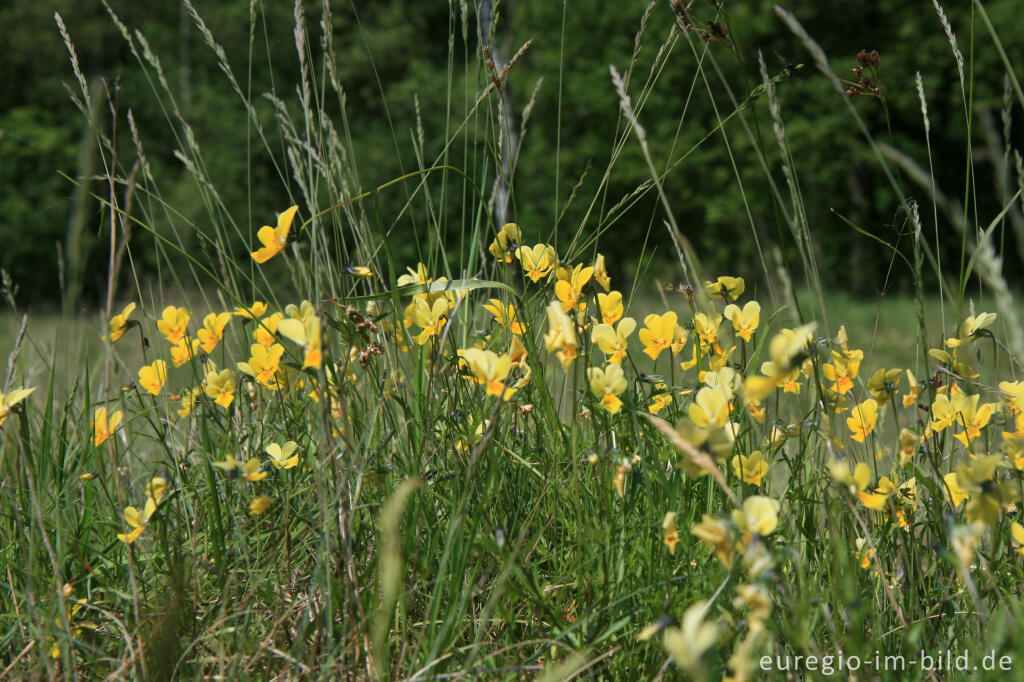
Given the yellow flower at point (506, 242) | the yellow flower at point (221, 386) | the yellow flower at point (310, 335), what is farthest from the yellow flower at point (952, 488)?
the yellow flower at point (221, 386)

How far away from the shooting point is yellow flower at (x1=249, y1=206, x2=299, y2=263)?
3.12 feet

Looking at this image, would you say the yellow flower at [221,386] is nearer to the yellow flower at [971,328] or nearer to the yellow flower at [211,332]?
the yellow flower at [211,332]

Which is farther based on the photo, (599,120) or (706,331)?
(599,120)

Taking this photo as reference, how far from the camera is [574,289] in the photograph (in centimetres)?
128

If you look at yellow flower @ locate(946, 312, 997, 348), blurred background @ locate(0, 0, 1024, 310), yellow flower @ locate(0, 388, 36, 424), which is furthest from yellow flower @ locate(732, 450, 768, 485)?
blurred background @ locate(0, 0, 1024, 310)

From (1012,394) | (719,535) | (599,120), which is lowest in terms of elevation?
(599,120)

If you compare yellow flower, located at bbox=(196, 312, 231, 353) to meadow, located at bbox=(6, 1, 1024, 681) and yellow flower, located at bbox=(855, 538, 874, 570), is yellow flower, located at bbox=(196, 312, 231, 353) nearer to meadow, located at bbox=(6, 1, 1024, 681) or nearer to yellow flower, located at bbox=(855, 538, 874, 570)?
meadow, located at bbox=(6, 1, 1024, 681)

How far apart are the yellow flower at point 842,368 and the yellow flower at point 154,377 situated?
110 cm

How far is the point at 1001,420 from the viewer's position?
1284 millimetres

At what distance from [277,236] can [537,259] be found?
51 centimetres

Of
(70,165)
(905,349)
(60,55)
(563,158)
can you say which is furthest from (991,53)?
(60,55)

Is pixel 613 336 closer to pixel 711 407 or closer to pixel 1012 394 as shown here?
pixel 711 407

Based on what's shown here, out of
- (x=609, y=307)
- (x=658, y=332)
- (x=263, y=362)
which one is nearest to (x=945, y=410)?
(x=658, y=332)

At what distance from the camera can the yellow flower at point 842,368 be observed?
4.34 ft
